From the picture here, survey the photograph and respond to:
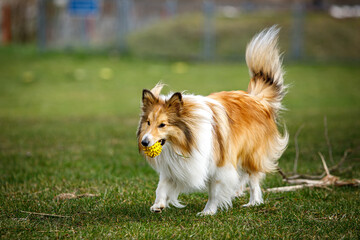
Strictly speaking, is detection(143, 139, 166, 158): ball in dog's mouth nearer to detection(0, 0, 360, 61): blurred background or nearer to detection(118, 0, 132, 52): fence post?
detection(0, 0, 360, 61): blurred background

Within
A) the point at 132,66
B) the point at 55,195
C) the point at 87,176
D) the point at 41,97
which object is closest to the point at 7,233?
the point at 55,195

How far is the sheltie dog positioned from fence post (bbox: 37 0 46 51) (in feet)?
52.8

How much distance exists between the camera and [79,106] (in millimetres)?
14758

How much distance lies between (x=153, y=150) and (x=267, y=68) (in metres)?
2.14

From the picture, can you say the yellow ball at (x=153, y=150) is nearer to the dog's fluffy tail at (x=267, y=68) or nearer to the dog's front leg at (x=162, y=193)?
the dog's front leg at (x=162, y=193)

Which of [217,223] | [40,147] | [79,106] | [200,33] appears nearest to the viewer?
[217,223]

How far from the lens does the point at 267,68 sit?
19.7 ft

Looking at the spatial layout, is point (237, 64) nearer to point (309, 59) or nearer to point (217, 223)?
point (309, 59)

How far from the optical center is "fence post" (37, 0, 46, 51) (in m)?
20.2

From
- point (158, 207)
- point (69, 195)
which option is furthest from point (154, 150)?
point (69, 195)

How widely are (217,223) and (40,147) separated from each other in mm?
5236

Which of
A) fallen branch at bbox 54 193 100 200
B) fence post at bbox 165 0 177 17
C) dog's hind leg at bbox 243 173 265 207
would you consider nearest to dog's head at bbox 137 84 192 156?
dog's hind leg at bbox 243 173 265 207

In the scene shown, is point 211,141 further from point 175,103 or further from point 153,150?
point 153,150

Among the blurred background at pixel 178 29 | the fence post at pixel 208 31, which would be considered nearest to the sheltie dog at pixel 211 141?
the fence post at pixel 208 31
